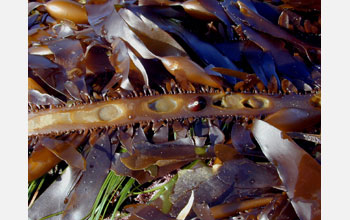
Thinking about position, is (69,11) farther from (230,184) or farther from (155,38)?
(230,184)

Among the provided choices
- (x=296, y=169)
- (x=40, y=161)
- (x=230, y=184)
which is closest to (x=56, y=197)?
(x=40, y=161)

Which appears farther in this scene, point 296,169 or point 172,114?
point 172,114

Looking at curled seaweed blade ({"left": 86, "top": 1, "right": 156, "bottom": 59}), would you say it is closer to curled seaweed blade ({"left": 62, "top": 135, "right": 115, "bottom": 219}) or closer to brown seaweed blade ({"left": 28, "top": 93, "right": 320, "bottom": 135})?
brown seaweed blade ({"left": 28, "top": 93, "right": 320, "bottom": 135})

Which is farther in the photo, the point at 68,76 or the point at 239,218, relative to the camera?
the point at 68,76

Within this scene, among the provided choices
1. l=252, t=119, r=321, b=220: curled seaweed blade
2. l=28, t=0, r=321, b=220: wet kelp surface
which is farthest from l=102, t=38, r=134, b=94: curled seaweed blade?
l=252, t=119, r=321, b=220: curled seaweed blade

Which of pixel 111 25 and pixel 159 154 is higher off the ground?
pixel 111 25

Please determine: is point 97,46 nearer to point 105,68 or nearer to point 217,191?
point 105,68

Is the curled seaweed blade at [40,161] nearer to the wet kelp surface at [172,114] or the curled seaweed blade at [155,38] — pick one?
the wet kelp surface at [172,114]

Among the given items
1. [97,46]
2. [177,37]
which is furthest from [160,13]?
[97,46]
